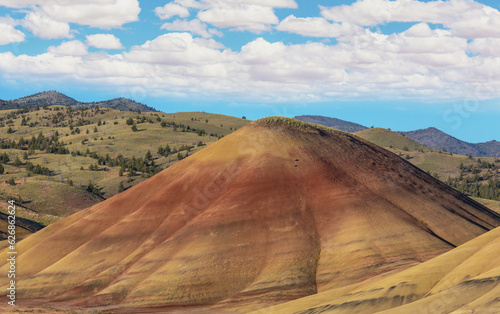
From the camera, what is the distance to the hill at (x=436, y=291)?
106ft

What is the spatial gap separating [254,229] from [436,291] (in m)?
26.1

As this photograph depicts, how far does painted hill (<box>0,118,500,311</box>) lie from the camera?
54.6 m

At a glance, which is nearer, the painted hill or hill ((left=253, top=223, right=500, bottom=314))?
hill ((left=253, top=223, right=500, bottom=314))

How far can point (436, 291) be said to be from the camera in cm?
3650

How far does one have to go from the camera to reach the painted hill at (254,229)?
54594mm

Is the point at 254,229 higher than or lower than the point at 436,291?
higher

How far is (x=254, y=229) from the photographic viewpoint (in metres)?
59.8

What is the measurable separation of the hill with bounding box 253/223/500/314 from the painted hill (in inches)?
354

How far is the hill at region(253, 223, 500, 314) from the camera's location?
106 feet

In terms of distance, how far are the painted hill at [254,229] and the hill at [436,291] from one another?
900 centimetres

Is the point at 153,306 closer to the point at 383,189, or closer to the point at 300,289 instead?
the point at 300,289

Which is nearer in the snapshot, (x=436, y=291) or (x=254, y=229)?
(x=436, y=291)

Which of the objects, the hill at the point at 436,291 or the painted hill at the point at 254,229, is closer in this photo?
the hill at the point at 436,291

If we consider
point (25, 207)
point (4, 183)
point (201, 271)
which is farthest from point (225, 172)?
point (4, 183)
